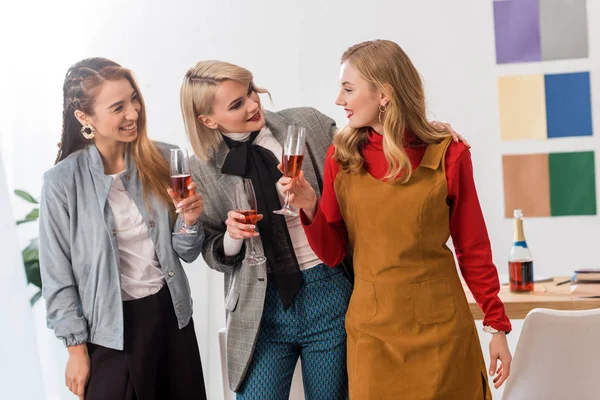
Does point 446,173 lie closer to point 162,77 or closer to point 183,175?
point 183,175

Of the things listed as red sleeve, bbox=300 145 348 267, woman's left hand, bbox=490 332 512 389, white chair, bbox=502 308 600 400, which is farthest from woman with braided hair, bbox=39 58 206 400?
white chair, bbox=502 308 600 400

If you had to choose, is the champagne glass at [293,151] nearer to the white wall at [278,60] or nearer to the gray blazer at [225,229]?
the gray blazer at [225,229]

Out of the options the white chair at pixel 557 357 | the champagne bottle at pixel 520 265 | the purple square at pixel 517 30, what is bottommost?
the white chair at pixel 557 357

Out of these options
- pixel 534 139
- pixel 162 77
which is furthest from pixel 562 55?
pixel 162 77

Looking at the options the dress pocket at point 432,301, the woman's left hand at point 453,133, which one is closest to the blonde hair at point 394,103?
the woman's left hand at point 453,133

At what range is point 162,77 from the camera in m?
4.21

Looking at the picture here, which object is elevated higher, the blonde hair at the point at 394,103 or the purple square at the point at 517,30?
the purple square at the point at 517,30

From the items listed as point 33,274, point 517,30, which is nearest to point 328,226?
point 33,274

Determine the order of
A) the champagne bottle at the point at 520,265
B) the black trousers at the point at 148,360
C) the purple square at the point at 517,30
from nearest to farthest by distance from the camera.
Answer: the black trousers at the point at 148,360
the champagne bottle at the point at 520,265
the purple square at the point at 517,30

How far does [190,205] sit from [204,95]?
37 cm

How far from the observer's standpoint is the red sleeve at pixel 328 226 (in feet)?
6.93

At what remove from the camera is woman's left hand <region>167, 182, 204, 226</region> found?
2.12 meters

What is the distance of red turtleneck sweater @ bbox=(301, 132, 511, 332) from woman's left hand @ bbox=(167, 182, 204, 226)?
308 mm

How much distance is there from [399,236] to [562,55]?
2423mm
